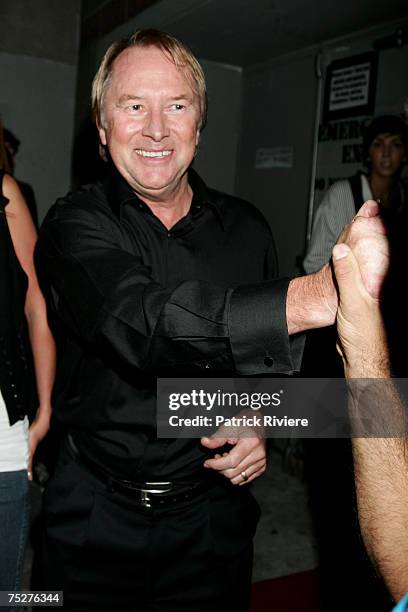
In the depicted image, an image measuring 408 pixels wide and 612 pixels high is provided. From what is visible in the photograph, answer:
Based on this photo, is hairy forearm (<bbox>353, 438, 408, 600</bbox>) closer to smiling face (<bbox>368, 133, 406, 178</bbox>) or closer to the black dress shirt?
the black dress shirt

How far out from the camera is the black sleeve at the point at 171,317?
0.93m

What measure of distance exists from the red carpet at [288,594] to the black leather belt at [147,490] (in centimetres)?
116

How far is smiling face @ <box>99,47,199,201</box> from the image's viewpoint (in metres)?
1.39

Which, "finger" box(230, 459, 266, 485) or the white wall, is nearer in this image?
"finger" box(230, 459, 266, 485)

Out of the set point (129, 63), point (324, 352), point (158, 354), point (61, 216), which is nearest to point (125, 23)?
point (324, 352)

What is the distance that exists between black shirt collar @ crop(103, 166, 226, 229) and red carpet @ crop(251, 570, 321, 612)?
1.61 metres

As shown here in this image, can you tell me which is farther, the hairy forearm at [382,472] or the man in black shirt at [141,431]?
the man in black shirt at [141,431]

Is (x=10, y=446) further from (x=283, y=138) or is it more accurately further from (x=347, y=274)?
(x=283, y=138)

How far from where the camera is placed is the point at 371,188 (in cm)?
306

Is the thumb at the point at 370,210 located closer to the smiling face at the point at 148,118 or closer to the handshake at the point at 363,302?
the handshake at the point at 363,302

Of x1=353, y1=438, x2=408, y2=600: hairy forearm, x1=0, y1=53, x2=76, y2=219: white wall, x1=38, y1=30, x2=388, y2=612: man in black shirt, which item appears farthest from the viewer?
x1=0, y1=53, x2=76, y2=219: white wall

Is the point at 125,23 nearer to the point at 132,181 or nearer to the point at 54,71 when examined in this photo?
the point at 54,71

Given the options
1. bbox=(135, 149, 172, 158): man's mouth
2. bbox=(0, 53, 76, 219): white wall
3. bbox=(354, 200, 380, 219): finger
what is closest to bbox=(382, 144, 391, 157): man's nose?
bbox=(135, 149, 172, 158): man's mouth

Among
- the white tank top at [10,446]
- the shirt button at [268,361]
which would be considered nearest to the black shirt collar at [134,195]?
the white tank top at [10,446]
